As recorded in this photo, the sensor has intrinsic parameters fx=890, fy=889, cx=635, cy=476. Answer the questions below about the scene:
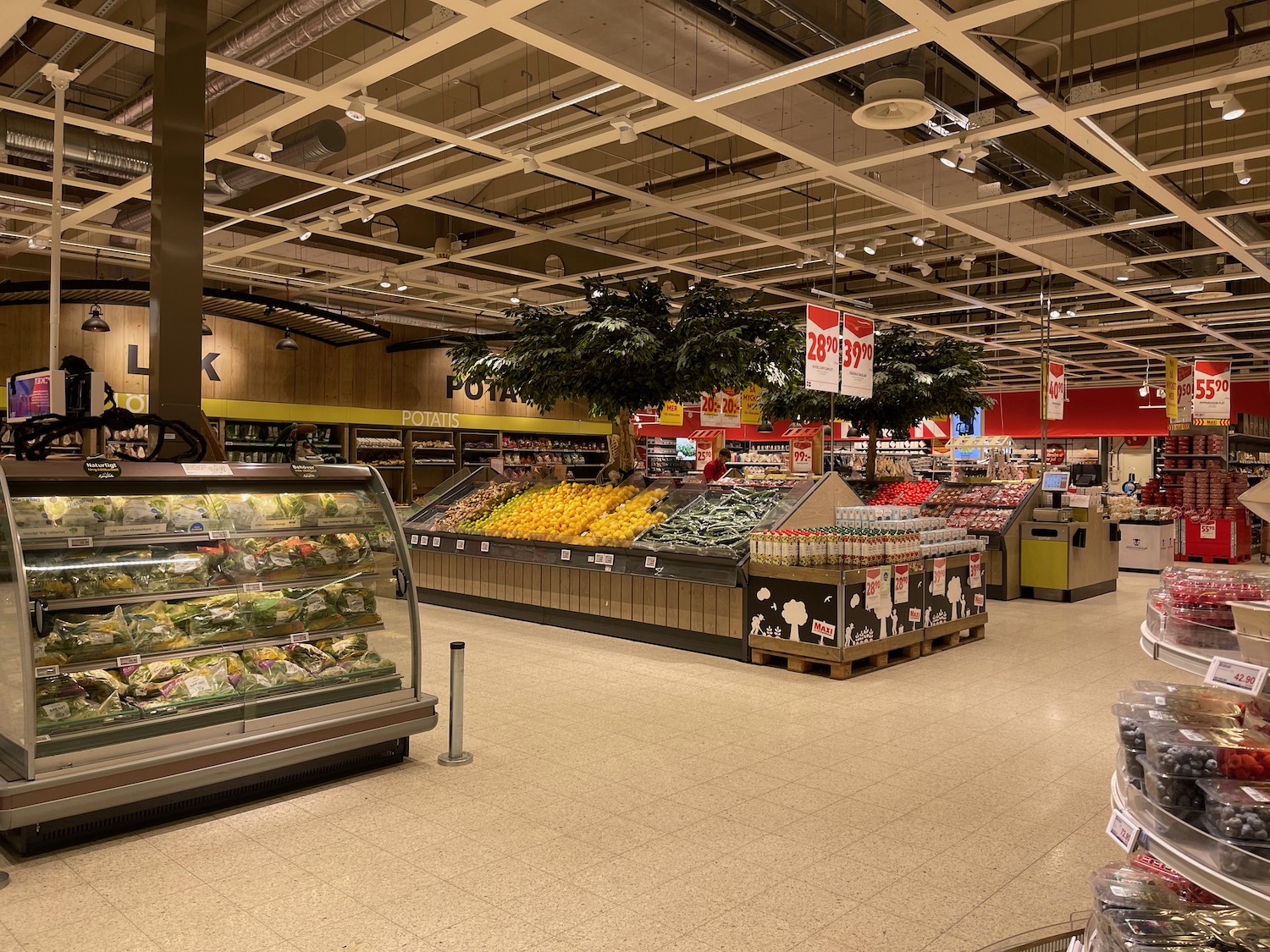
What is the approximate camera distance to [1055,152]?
9867mm

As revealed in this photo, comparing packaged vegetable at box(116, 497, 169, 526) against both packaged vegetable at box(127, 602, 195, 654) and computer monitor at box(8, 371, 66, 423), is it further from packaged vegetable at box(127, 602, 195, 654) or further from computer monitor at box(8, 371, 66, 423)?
computer monitor at box(8, 371, 66, 423)

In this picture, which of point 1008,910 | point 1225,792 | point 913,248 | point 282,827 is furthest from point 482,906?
point 913,248

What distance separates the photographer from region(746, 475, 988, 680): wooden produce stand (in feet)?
20.4

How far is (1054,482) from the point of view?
34.7ft

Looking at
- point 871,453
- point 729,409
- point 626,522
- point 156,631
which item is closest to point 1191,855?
point 156,631

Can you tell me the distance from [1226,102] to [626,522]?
573 cm

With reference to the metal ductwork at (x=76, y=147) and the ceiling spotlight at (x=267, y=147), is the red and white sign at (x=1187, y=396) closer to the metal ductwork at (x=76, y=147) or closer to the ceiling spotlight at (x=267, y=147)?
the ceiling spotlight at (x=267, y=147)

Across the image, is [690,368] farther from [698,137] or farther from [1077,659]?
[1077,659]

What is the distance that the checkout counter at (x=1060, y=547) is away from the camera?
1016 cm

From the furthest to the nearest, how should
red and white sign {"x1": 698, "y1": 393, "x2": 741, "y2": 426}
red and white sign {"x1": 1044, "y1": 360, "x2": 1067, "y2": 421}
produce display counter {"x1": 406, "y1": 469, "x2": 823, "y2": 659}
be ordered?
red and white sign {"x1": 698, "y1": 393, "x2": 741, "y2": 426}, red and white sign {"x1": 1044, "y1": 360, "x2": 1067, "y2": 421}, produce display counter {"x1": 406, "y1": 469, "x2": 823, "y2": 659}

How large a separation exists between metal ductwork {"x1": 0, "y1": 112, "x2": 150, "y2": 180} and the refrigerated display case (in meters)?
5.57

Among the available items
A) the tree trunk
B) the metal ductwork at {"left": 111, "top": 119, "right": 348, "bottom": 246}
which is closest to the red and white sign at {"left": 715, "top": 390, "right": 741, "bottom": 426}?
the tree trunk

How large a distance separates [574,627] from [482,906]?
510 cm

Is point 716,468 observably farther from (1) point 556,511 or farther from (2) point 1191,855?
(2) point 1191,855
